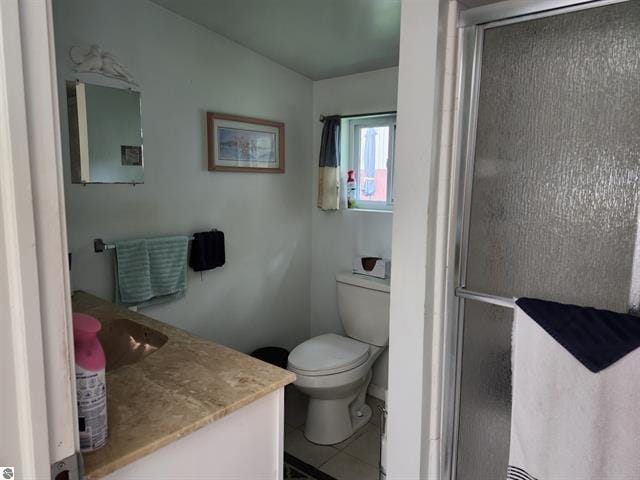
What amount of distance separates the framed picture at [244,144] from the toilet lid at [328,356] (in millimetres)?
1087

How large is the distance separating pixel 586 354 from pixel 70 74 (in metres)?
2.09

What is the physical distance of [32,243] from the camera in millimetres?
542

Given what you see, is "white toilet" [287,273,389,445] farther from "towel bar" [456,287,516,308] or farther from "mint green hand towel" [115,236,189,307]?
"towel bar" [456,287,516,308]

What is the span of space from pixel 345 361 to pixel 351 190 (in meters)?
1.09

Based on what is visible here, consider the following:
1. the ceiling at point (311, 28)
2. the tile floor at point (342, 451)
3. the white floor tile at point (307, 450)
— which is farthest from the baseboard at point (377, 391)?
the ceiling at point (311, 28)

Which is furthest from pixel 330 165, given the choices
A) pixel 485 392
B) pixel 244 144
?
pixel 485 392

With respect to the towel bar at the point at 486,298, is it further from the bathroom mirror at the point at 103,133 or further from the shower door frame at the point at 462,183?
the bathroom mirror at the point at 103,133

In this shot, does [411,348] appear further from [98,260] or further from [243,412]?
[98,260]

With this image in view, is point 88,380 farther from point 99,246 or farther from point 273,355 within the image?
point 273,355

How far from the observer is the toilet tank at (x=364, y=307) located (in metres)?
2.51

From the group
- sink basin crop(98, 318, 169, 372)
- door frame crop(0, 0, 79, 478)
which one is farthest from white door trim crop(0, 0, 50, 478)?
sink basin crop(98, 318, 169, 372)

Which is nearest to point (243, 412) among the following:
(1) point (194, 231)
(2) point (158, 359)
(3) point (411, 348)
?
(2) point (158, 359)

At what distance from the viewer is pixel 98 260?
6.58 ft

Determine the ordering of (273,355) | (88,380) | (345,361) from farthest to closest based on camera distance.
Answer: (273,355) → (345,361) → (88,380)
